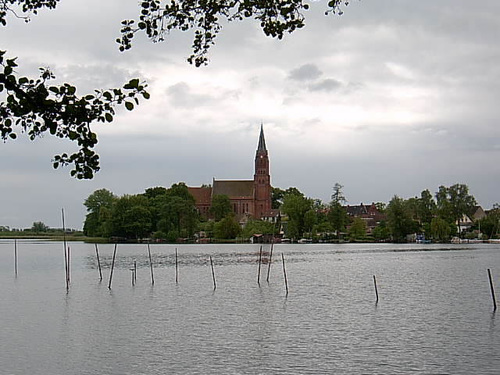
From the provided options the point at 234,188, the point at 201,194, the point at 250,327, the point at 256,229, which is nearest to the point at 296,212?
the point at 256,229

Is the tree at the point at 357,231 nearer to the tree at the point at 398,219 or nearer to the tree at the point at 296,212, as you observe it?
the tree at the point at 398,219

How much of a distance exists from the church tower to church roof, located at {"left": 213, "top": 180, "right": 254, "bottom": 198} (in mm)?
3115

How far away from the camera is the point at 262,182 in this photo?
174375 millimetres

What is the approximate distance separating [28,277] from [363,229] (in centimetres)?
10216

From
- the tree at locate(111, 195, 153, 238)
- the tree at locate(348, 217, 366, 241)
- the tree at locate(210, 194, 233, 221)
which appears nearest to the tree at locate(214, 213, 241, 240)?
the tree at locate(111, 195, 153, 238)

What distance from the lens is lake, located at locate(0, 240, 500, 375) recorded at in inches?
717

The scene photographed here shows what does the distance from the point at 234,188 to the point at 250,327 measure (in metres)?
155

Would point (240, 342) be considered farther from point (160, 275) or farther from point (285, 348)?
point (160, 275)

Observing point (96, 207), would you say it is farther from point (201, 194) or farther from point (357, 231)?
point (357, 231)

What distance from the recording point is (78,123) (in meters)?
6.46

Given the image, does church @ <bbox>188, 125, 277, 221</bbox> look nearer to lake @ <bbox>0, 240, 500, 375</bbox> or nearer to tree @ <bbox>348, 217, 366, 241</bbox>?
tree @ <bbox>348, 217, 366, 241</bbox>

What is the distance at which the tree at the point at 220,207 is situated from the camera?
533ft

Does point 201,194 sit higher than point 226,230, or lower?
higher

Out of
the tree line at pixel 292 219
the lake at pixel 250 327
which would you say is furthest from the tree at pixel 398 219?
the lake at pixel 250 327
